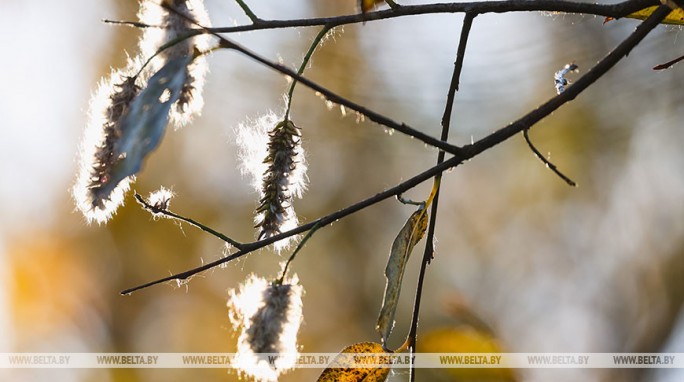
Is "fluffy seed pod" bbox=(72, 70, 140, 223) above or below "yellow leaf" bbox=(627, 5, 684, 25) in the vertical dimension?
below

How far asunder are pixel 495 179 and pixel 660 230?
1.06 m

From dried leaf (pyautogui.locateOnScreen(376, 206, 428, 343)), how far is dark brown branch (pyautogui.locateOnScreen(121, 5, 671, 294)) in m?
0.08

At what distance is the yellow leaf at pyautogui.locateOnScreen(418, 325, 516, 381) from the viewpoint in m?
0.84

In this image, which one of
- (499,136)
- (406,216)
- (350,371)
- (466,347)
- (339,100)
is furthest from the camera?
(406,216)

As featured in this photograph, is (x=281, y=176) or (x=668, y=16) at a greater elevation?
(x=668, y=16)

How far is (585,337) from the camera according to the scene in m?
3.02

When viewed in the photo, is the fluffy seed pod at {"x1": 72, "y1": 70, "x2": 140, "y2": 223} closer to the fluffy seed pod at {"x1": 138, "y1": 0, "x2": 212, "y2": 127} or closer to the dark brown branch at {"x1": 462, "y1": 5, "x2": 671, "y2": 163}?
the fluffy seed pod at {"x1": 138, "y1": 0, "x2": 212, "y2": 127}

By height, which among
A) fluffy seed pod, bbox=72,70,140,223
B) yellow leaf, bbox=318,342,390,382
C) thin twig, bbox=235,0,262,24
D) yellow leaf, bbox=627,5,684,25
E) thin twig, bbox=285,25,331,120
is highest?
yellow leaf, bbox=627,5,684,25

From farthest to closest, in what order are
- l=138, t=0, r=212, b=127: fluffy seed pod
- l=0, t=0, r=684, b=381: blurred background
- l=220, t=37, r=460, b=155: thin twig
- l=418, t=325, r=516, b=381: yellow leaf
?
l=0, t=0, r=684, b=381: blurred background → l=418, t=325, r=516, b=381: yellow leaf → l=138, t=0, r=212, b=127: fluffy seed pod → l=220, t=37, r=460, b=155: thin twig

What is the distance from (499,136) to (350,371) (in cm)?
26

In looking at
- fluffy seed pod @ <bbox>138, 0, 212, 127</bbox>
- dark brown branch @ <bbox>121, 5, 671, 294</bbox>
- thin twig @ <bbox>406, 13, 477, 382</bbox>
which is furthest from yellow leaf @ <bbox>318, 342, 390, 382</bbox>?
fluffy seed pod @ <bbox>138, 0, 212, 127</bbox>

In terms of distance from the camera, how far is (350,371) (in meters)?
0.71

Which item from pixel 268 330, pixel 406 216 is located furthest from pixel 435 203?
pixel 406 216

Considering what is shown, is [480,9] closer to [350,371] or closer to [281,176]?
[281,176]
